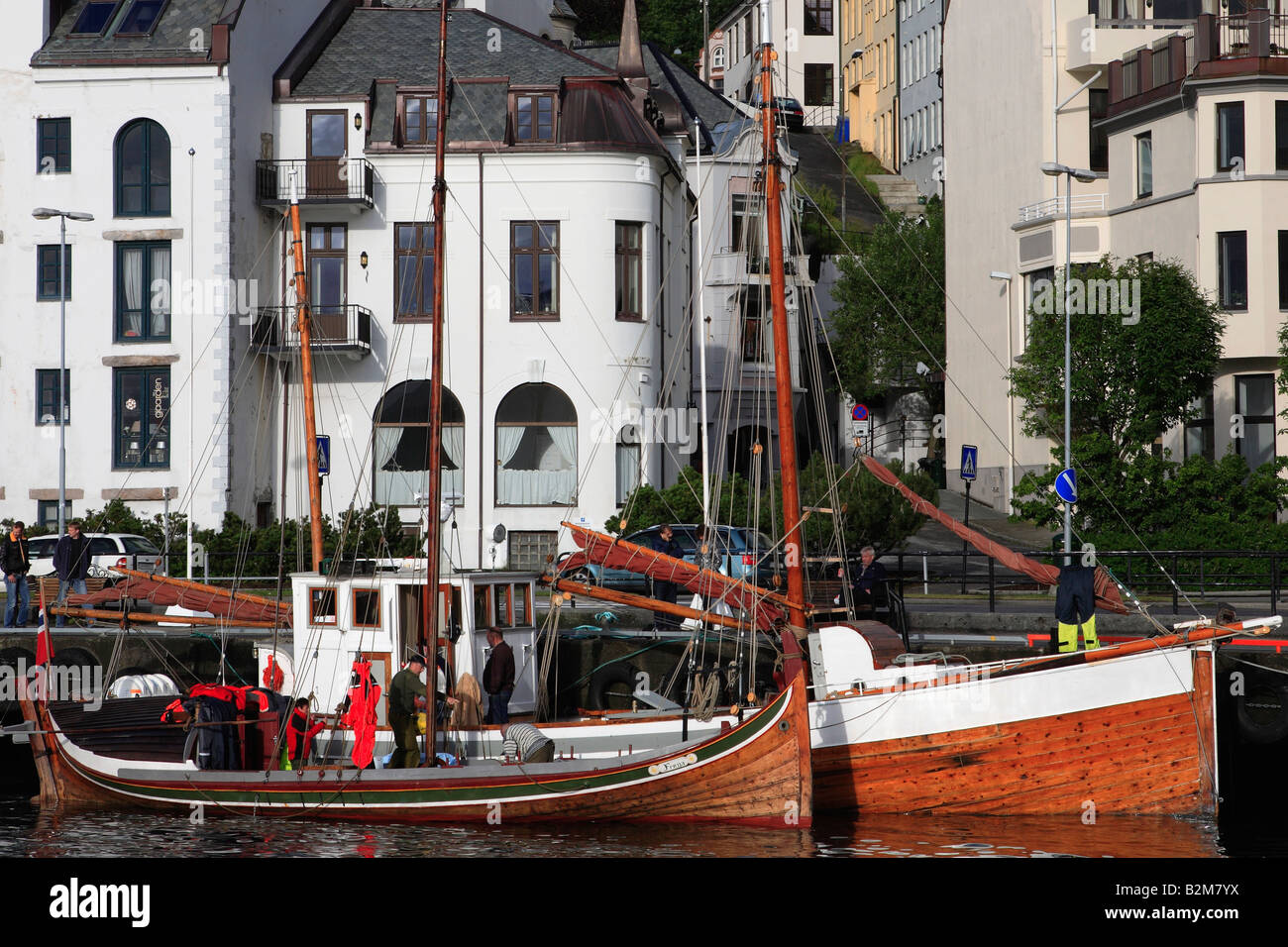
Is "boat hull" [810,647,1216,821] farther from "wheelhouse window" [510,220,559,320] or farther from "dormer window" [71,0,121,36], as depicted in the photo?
"dormer window" [71,0,121,36]

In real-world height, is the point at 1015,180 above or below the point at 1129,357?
above

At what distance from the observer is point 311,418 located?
2872 centimetres

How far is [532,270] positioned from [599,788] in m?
24.7

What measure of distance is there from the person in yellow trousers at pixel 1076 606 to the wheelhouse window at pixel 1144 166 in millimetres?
27394

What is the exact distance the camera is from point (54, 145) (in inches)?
1655

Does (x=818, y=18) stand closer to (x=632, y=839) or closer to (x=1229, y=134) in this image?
(x=1229, y=134)

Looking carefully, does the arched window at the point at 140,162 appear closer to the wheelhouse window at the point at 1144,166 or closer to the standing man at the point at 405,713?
the standing man at the point at 405,713

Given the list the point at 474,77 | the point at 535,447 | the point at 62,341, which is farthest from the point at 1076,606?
the point at 474,77

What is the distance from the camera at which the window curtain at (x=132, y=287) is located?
41938 mm

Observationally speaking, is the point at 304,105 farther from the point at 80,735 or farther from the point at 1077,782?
the point at 1077,782

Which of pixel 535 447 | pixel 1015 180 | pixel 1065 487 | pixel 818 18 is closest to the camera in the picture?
Answer: pixel 1065 487
